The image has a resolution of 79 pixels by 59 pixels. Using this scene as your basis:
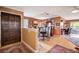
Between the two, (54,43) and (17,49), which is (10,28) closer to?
(17,49)

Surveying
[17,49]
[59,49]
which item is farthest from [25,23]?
[59,49]

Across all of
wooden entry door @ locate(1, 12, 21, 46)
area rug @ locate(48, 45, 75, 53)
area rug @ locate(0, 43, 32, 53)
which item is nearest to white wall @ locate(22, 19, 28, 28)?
wooden entry door @ locate(1, 12, 21, 46)

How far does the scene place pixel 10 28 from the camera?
1767 mm

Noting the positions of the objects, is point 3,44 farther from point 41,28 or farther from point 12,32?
point 41,28

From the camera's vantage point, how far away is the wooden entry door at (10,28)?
1.69 m

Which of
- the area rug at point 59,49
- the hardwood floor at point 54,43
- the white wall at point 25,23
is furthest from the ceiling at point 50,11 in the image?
the area rug at point 59,49

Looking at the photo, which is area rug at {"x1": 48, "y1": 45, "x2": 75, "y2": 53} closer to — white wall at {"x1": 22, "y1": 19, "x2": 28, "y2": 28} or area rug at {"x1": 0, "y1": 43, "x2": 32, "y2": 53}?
area rug at {"x1": 0, "y1": 43, "x2": 32, "y2": 53}

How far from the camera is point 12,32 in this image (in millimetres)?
1789

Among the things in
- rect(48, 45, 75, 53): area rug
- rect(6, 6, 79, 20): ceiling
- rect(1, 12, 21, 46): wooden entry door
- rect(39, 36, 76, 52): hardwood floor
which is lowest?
rect(48, 45, 75, 53): area rug

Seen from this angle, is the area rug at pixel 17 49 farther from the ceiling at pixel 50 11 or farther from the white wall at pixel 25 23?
the ceiling at pixel 50 11

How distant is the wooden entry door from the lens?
5.54 ft
